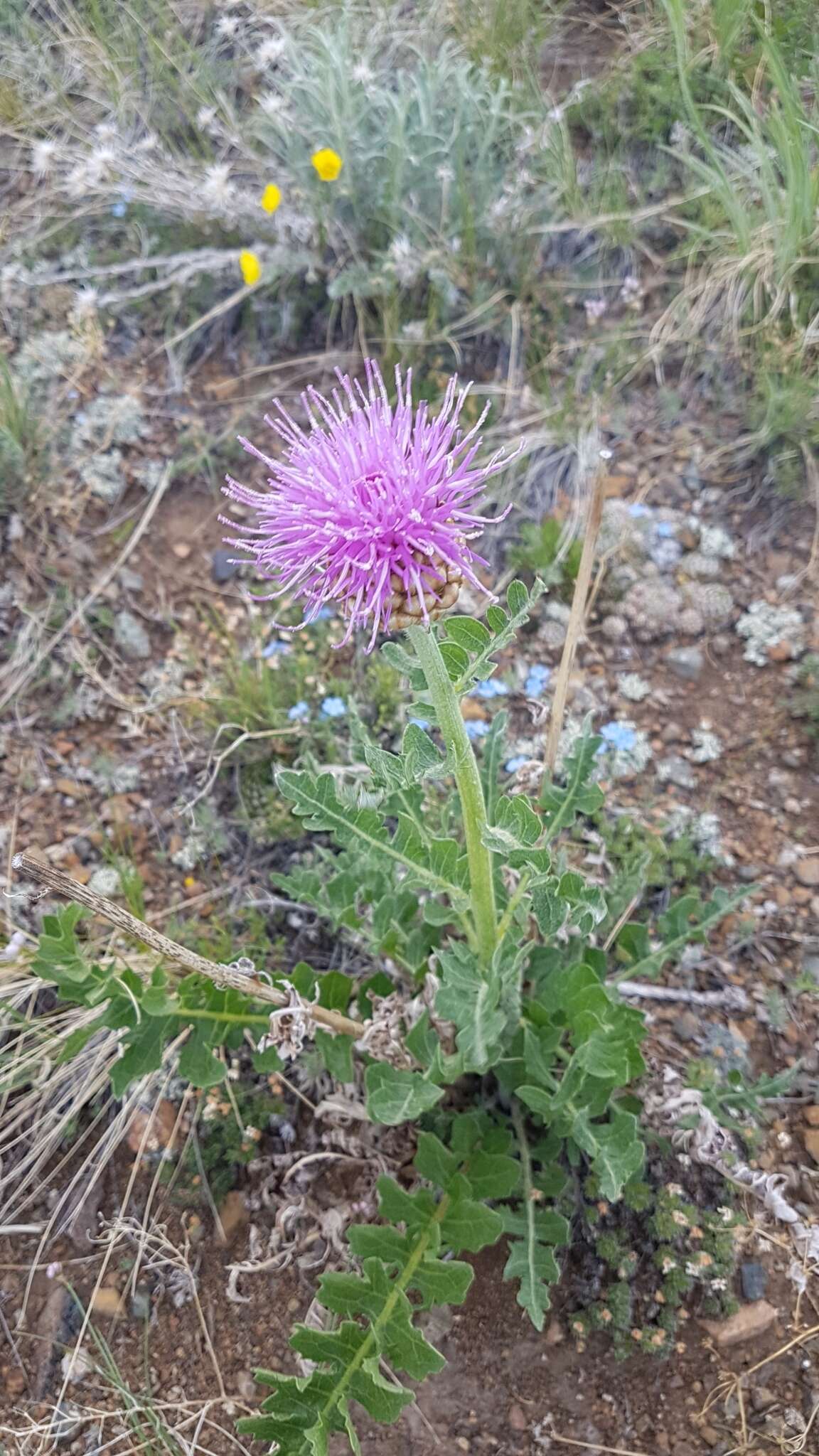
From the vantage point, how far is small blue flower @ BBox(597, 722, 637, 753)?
277 cm

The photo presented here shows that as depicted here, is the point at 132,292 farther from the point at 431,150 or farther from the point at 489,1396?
the point at 489,1396

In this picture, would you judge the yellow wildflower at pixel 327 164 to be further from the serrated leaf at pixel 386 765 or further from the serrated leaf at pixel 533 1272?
the serrated leaf at pixel 533 1272

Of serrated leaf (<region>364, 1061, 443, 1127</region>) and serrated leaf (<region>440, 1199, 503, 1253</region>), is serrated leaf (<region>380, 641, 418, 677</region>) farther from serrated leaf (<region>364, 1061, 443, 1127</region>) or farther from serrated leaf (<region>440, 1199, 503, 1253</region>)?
serrated leaf (<region>440, 1199, 503, 1253</region>)

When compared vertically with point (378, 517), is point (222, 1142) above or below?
below

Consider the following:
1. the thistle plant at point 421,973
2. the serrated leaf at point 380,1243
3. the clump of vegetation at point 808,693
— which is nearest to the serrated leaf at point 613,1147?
the thistle plant at point 421,973

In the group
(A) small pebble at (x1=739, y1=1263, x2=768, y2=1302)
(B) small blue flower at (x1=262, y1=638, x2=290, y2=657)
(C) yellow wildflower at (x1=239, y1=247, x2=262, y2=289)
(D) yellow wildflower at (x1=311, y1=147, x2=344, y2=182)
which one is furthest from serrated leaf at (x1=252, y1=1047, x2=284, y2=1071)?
(D) yellow wildflower at (x1=311, y1=147, x2=344, y2=182)

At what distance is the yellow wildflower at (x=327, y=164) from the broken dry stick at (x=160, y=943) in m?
2.84

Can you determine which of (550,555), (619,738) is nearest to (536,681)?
(619,738)

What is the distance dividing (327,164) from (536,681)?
2.02 metres

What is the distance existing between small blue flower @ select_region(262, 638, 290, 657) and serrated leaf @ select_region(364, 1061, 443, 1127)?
1.49m

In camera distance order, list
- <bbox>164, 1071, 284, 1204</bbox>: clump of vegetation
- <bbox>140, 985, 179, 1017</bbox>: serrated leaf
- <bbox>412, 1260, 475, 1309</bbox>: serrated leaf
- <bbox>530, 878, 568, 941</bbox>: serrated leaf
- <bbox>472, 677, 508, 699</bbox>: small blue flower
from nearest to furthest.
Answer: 1. <bbox>530, 878, 568, 941</bbox>: serrated leaf
2. <bbox>412, 1260, 475, 1309</bbox>: serrated leaf
3. <bbox>140, 985, 179, 1017</bbox>: serrated leaf
4. <bbox>164, 1071, 284, 1204</bbox>: clump of vegetation
5. <bbox>472, 677, 508, 699</bbox>: small blue flower

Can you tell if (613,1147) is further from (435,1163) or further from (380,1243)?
(380,1243)

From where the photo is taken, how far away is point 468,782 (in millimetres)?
1684

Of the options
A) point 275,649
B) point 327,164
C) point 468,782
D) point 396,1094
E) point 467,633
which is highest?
point 327,164
